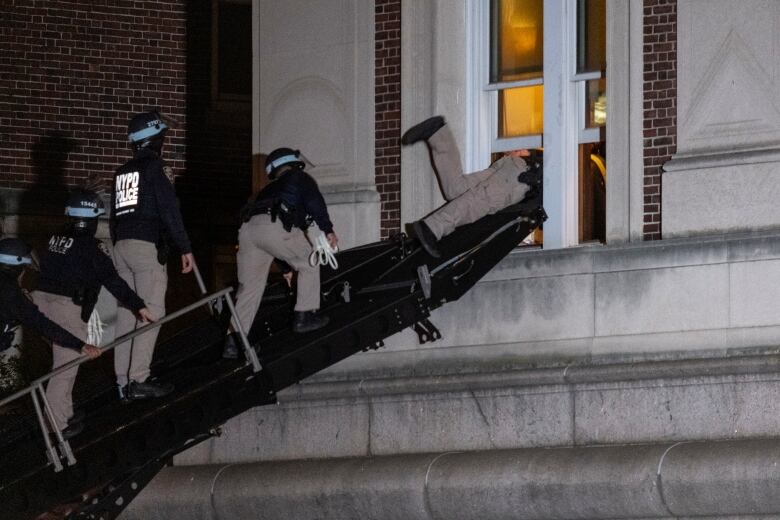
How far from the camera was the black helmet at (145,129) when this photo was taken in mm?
14078

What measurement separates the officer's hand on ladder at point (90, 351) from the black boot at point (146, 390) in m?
0.38

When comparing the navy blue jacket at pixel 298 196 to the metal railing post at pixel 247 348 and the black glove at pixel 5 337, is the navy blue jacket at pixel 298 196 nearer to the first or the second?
the metal railing post at pixel 247 348

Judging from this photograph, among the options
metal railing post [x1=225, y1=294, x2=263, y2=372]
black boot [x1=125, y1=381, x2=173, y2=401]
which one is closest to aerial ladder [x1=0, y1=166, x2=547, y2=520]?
metal railing post [x1=225, y1=294, x2=263, y2=372]

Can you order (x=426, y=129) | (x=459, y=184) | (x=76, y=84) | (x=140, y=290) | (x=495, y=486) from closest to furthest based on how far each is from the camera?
(x=140, y=290), (x=495, y=486), (x=426, y=129), (x=459, y=184), (x=76, y=84)

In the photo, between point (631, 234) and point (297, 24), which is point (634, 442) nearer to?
point (631, 234)

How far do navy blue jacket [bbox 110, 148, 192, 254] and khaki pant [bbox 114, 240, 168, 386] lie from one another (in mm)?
91

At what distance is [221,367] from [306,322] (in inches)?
29.1

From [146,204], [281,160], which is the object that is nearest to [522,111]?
[281,160]

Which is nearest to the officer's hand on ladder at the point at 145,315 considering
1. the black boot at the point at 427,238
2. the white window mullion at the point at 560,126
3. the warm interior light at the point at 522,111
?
the black boot at the point at 427,238

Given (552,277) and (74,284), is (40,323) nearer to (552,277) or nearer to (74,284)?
(74,284)

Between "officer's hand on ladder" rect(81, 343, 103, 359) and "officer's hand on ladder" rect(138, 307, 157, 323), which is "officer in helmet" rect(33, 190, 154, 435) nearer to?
"officer's hand on ladder" rect(138, 307, 157, 323)

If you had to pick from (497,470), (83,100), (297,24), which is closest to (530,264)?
(497,470)

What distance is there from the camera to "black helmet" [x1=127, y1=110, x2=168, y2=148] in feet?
46.2

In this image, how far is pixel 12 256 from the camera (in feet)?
45.7
